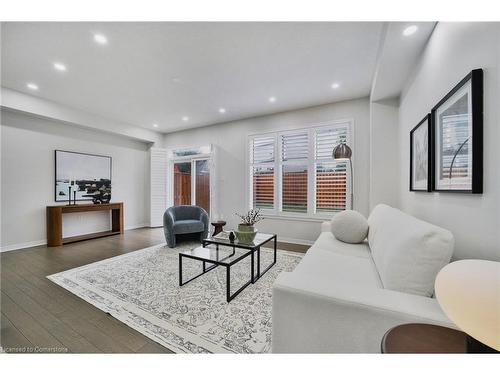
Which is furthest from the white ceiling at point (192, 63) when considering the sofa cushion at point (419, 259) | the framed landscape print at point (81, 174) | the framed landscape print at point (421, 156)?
the sofa cushion at point (419, 259)

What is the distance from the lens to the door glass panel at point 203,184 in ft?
17.1

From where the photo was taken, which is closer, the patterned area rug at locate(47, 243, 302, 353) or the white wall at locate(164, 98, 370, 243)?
the patterned area rug at locate(47, 243, 302, 353)

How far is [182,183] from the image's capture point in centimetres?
567

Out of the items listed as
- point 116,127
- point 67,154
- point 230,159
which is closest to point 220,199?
point 230,159

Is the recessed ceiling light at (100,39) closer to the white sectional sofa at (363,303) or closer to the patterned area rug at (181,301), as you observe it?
the patterned area rug at (181,301)

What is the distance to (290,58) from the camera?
2424 mm

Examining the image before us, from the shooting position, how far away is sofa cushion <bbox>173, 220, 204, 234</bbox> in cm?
363

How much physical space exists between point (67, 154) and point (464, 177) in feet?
18.9

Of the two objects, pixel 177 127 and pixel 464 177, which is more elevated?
pixel 177 127

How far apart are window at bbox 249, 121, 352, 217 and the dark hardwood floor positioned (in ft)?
10.2

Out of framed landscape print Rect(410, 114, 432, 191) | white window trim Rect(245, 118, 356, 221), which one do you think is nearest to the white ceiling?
white window trim Rect(245, 118, 356, 221)

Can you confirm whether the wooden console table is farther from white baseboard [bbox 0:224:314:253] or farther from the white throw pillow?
the white throw pillow

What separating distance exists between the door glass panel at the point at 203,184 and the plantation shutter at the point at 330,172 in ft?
8.80

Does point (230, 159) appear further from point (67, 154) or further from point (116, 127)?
point (67, 154)
